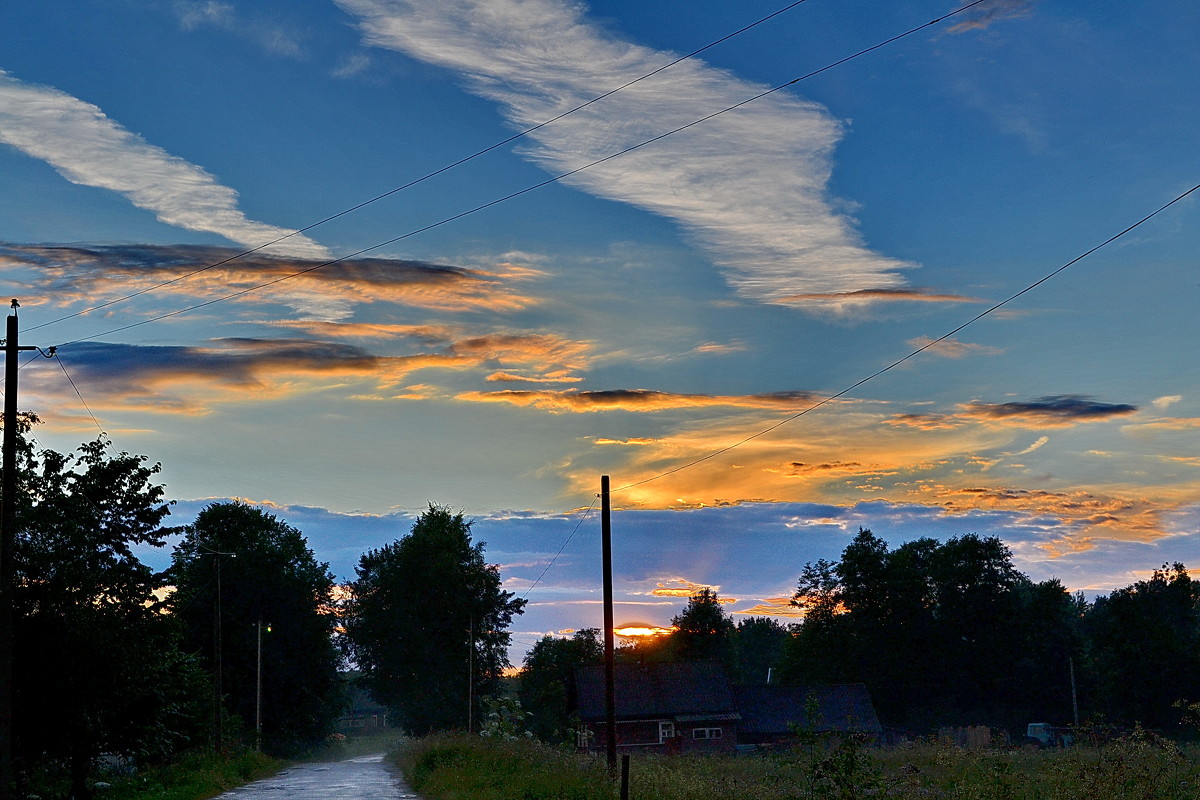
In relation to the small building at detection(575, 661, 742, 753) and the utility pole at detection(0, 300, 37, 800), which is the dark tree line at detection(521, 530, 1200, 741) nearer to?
the small building at detection(575, 661, 742, 753)

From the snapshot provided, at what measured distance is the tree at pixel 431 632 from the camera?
78.8 meters

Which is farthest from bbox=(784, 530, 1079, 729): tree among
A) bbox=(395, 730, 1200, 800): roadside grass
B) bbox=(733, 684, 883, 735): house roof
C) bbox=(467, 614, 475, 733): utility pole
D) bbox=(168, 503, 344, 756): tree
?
bbox=(395, 730, 1200, 800): roadside grass

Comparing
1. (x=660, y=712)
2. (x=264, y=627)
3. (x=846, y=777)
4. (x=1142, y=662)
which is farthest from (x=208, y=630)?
(x=1142, y=662)

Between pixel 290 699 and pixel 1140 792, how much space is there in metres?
61.5

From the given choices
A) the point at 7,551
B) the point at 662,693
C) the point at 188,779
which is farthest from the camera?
the point at 662,693

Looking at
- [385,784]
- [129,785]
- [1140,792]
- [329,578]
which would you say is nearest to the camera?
[1140,792]

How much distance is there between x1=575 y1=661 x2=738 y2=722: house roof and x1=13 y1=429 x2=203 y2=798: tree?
3951cm

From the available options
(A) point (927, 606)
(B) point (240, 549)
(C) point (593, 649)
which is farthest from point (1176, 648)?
(B) point (240, 549)

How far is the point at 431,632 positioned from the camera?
80.2 metres

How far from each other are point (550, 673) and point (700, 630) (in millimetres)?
17235

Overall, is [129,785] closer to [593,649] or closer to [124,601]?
[124,601]

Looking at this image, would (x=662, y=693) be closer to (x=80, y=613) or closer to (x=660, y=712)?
(x=660, y=712)

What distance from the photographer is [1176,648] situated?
3184 inches

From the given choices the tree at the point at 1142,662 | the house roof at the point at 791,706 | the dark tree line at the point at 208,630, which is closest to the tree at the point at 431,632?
the dark tree line at the point at 208,630
